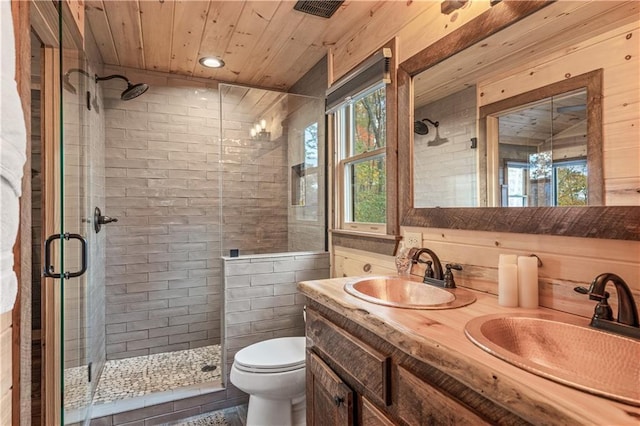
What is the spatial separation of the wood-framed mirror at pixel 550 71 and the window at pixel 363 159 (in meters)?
0.47

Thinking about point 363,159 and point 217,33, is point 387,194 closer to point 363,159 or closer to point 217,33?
point 363,159

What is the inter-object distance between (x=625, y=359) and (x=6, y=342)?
4.47ft

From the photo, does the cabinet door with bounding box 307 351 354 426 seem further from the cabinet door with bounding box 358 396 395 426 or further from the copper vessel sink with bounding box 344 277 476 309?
the copper vessel sink with bounding box 344 277 476 309

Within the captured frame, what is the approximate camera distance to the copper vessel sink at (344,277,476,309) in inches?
47.2

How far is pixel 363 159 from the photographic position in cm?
221

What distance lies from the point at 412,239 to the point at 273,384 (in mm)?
1031

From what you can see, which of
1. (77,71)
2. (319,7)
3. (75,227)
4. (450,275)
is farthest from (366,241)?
(77,71)

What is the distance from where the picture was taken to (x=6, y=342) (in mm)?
682

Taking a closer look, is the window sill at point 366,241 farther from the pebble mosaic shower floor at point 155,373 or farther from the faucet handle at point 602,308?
the pebble mosaic shower floor at point 155,373

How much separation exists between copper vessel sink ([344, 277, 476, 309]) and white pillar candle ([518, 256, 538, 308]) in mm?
154

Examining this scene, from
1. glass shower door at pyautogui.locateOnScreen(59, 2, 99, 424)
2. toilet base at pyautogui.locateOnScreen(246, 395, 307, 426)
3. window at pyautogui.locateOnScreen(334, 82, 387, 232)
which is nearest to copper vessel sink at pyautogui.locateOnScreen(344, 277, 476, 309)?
window at pyautogui.locateOnScreen(334, 82, 387, 232)

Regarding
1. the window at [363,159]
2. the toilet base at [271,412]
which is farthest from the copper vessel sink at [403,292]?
the toilet base at [271,412]

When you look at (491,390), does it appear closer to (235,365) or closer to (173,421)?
(235,365)

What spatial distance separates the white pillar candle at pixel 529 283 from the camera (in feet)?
3.47
